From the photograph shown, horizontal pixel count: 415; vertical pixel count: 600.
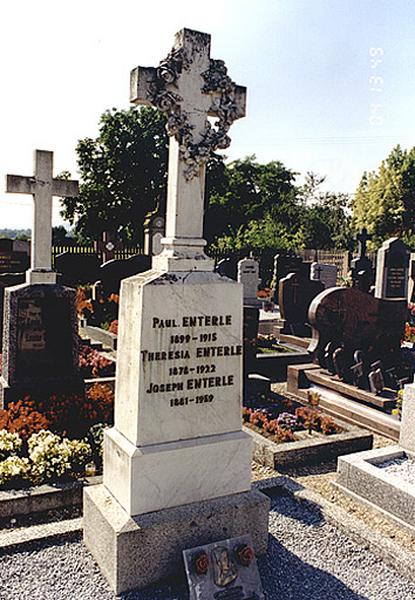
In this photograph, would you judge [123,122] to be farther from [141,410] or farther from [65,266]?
[141,410]

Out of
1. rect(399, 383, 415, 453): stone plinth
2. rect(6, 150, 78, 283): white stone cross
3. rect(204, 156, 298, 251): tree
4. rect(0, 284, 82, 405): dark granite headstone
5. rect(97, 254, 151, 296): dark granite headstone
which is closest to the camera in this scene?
rect(399, 383, 415, 453): stone plinth

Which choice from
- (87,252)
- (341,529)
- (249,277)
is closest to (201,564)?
(341,529)

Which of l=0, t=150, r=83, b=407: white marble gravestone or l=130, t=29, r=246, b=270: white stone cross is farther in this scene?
l=0, t=150, r=83, b=407: white marble gravestone

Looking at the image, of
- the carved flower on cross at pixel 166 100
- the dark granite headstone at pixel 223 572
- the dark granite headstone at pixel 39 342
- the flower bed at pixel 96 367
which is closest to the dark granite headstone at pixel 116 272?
the flower bed at pixel 96 367

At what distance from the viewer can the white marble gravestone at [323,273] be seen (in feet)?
66.7

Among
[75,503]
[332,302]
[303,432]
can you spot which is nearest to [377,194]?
[332,302]

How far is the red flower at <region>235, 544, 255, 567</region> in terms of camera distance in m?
4.02

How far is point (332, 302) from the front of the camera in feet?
33.2

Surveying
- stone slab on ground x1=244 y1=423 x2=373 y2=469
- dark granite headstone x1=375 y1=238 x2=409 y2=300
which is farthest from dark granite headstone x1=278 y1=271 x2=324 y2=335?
stone slab on ground x1=244 y1=423 x2=373 y2=469

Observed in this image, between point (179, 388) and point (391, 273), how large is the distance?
14.3 meters

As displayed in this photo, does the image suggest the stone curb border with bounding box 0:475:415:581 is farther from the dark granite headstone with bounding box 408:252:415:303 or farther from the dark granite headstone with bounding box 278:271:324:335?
the dark granite headstone with bounding box 408:252:415:303

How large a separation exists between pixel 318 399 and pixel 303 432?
120 centimetres

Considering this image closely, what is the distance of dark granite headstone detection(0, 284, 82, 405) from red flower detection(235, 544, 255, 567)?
4179 mm

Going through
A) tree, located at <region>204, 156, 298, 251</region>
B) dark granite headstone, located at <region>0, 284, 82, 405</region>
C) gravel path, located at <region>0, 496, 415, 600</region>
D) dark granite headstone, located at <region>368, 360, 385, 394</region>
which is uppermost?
tree, located at <region>204, 156, 298, 251</region>
